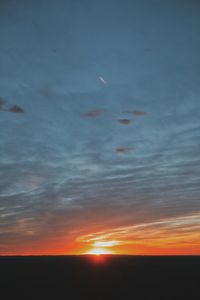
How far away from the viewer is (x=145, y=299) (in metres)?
21.1

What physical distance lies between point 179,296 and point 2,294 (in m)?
12.5

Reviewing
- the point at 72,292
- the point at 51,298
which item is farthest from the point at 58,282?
the point at 51,298

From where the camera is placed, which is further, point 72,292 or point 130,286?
point 130,286

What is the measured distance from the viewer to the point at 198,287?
25047 mm

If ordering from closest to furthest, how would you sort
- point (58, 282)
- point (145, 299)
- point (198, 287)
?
point (145, 299) → point (198, 287) → point (58, 282)

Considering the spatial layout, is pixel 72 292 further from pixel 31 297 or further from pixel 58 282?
pixel 58 282

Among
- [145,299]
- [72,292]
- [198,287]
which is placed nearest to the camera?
[145,299]

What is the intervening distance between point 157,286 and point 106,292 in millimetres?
5109

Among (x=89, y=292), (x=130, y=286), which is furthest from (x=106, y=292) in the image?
(x=130, y=286)

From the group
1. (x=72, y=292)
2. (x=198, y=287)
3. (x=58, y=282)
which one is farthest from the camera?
(x=58, y=282)

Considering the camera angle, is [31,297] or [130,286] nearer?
[31,297]

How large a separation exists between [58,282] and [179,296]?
1155cm

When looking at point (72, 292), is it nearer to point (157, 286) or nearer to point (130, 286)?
point (130, 286)

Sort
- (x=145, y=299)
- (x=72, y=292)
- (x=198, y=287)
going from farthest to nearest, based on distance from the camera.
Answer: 1. (x=198, y=287)
2. (x=72, y=292)
3. (x=145, y=299)
